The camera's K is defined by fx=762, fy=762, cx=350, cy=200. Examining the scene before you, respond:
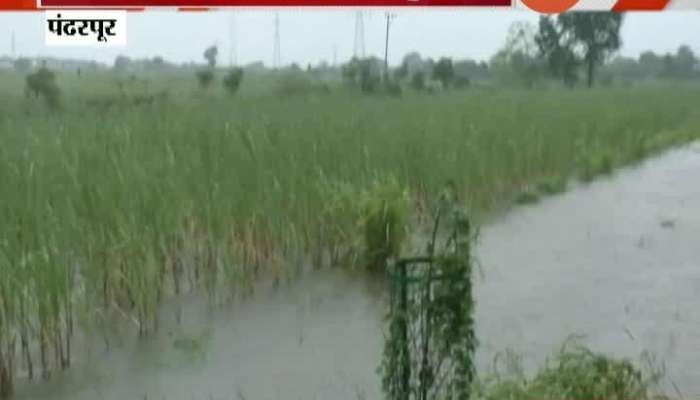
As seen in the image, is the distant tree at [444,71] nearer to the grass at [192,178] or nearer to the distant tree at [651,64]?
the grass at [192,178]

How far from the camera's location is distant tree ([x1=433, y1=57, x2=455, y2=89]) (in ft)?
6.15

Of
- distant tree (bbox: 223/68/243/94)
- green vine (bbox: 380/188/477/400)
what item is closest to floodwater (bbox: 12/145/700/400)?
green vine (bbox: 380/188/477/400)

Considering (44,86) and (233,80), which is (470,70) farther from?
(44,86)

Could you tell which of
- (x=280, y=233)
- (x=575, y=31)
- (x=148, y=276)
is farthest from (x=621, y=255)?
(x=148, y=276)

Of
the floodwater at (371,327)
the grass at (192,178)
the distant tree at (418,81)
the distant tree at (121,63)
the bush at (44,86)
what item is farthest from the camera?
the floodwater at (371,327)

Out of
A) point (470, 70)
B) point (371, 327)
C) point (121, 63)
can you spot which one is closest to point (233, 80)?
point (121, 63)

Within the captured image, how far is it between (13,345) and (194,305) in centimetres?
57

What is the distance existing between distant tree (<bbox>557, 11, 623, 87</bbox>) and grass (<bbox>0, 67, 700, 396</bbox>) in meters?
0.33

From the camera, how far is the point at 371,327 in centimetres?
259

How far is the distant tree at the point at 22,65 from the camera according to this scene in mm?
1699

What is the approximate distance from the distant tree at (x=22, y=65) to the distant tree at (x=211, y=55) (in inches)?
15.4

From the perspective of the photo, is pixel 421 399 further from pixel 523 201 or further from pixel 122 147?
pixel 523 201

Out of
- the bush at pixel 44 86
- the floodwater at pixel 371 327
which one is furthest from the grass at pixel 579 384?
the bush at pixel 44 86

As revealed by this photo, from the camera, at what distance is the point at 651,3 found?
4.04 feet
